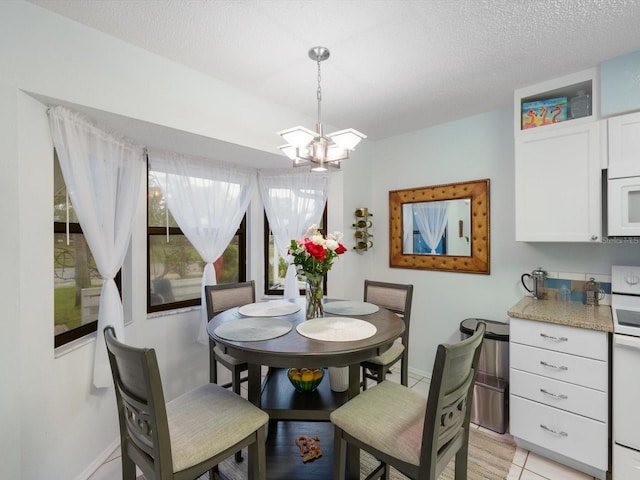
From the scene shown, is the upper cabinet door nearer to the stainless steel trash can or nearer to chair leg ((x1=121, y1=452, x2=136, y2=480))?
the stainless steel trash can

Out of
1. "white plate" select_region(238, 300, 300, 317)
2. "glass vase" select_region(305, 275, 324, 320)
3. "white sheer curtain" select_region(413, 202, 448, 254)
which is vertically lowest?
A: "white plate" select_region(238, 300, 300, 317)

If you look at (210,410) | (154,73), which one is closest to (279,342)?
(210,410)

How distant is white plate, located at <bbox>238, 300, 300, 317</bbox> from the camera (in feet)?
6.49

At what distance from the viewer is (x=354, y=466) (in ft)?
5.13

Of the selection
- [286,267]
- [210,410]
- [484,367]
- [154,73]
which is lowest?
[484,367]

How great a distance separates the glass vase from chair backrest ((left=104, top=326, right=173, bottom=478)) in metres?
0.98

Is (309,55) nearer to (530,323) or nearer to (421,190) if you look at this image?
(421,190)

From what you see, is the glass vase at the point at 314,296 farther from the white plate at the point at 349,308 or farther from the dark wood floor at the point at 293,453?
the dark wood floor at the point at 293,453

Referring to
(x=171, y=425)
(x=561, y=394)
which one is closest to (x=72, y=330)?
(x=171, y=425)

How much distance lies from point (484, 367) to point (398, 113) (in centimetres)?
228

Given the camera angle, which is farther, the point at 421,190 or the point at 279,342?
the point at 421,190

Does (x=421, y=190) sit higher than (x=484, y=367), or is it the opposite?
(x=421, y=190)

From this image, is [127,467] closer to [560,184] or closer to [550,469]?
[550,469]

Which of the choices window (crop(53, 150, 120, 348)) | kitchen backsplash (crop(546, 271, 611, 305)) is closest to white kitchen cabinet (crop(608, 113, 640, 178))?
kitchen backsplash (crop(546, 271, 611, 305))
